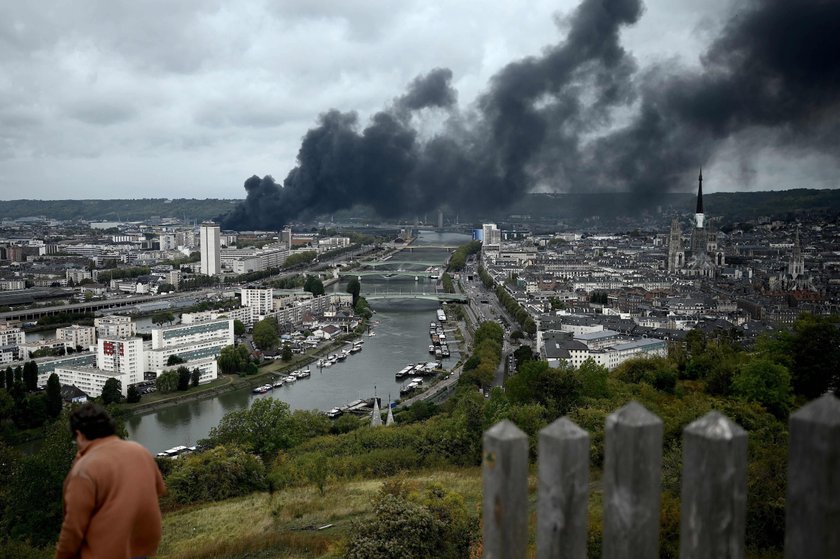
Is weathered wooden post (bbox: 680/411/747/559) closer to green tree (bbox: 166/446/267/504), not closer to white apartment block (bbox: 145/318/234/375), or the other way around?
green tree (bbox: 166/446/267/504)

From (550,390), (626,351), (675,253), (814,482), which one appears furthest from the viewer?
(675,253)

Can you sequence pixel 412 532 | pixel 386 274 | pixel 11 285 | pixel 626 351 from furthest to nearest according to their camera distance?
pixel 386 274
pixel 11 285
pixel 626 351
pixel 412 532

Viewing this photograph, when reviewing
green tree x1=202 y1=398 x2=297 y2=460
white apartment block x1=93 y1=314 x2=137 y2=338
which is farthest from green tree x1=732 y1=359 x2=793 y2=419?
white apartment block x1=93 y1=314 x2=137 y2=338

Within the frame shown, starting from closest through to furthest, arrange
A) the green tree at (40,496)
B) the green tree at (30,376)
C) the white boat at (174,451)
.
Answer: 1. the green tree at (40,496)
2. the white boat at (174,451)
3. the green tree at (30,376)

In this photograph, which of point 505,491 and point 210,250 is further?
point 210,250

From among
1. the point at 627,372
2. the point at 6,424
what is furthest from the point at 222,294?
the point at 627,372

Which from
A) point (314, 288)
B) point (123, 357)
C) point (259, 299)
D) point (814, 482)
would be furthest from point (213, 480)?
point (314, 288)

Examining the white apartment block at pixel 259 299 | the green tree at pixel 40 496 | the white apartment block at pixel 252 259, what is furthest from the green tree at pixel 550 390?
the white apartment block at pixel 252 259

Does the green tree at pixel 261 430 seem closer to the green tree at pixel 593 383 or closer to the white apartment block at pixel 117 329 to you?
the green tree at pixel 593 383

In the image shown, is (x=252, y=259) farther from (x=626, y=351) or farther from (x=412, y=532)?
(x=412, y=532)
